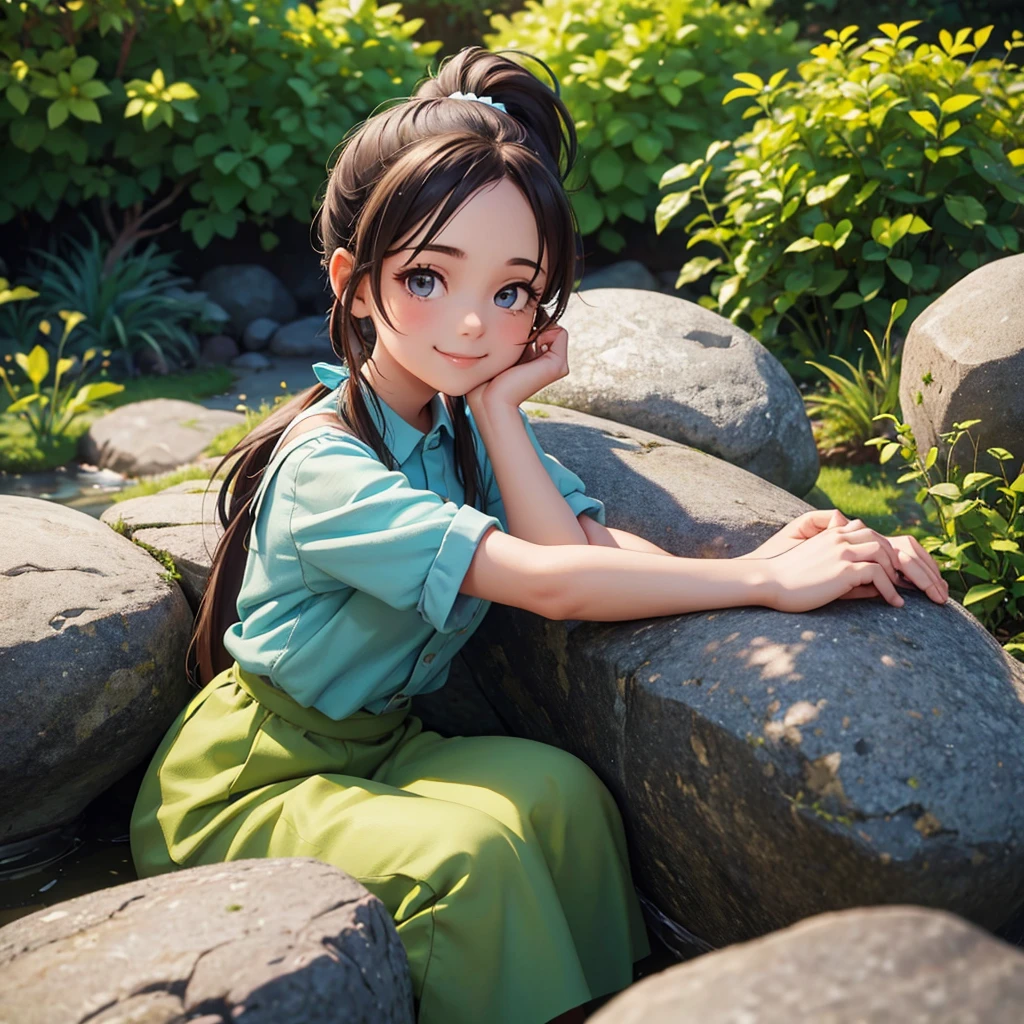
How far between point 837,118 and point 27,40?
4.74 meters

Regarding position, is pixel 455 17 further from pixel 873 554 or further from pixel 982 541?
pixel 873 554

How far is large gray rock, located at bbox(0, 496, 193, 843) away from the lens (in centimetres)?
240

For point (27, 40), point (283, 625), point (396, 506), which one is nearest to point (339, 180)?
Result: point (396, 506)

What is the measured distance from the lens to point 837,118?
15.0 feet

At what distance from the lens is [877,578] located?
2.07 m

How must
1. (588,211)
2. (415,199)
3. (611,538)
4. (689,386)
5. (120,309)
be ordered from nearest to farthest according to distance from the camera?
(415,199) → (611,538) → (689,386) → (588,211) → (120,309)

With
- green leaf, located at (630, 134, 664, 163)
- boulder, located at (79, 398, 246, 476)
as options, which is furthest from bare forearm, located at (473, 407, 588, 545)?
green leaf, located at (630, 134, 664, 163)

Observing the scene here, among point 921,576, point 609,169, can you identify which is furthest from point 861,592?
point 609,169

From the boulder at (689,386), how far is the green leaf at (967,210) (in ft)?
3.80

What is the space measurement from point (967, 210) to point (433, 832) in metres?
3.57

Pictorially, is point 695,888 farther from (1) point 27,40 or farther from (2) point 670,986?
(1) point 27,40

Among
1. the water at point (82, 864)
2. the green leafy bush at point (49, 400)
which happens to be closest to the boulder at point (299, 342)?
the green leafy bush at point (49, 400)

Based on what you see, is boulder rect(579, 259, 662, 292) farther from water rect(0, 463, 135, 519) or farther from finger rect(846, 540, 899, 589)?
finger rect(846, 540, 899, 589)

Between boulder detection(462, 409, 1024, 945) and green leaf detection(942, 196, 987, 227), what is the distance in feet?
8.94
